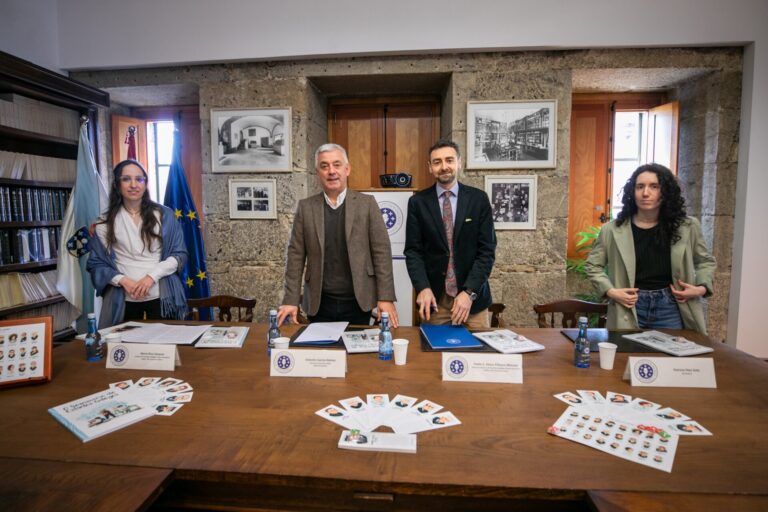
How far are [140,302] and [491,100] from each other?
311 centimetres

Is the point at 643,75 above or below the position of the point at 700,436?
above

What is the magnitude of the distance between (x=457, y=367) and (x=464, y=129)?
2.80m

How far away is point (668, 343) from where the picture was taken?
1745mm

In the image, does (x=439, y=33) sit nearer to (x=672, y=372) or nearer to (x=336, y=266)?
(x=336, y=266)

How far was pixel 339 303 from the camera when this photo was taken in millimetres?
2328

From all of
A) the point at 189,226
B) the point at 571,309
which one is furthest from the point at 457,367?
the point at 189,226

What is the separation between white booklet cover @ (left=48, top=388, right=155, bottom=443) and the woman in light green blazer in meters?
2.05

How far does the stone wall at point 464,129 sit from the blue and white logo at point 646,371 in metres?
2.45

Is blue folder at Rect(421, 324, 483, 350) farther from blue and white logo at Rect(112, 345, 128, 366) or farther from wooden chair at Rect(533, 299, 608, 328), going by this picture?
blue and white logo at Rect(112, 345, 128, 366)

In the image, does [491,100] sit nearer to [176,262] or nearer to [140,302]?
[176,262]

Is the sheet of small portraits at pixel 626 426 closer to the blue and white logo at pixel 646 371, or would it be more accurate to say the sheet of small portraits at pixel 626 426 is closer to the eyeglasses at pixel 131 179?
the blue and white logo at pixel 646 371

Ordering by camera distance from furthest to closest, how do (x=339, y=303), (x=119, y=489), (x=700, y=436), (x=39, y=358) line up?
(x=339, y=303) < (x=39, y=358) < (x=700, y=436) < (x=119, y=489)

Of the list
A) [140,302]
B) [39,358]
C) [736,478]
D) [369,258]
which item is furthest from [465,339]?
[140,302]

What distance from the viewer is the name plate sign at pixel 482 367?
141cm
